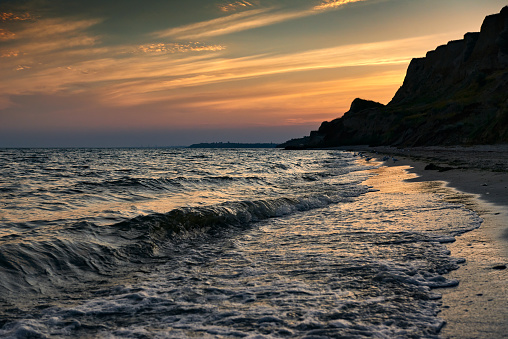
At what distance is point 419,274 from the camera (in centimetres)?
497

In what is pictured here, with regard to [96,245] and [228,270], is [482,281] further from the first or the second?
[96,245]

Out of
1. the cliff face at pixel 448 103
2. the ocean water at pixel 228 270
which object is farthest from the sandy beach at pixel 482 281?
the cliff face at pixel 448 103

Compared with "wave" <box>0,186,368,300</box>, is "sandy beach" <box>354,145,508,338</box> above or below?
above

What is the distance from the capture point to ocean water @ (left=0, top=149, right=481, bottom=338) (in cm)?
387

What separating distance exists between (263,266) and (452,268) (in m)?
2.81

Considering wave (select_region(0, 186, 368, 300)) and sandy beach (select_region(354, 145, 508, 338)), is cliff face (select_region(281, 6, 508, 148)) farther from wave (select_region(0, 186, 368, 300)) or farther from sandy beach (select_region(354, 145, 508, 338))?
wave (select_region(0, 186, 368, 300))

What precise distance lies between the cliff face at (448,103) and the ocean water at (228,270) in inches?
1785

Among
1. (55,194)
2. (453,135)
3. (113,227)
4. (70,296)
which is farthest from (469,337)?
(453,135)

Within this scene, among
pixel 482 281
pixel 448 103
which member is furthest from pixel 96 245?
pixel 448 103

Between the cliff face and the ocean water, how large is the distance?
149ft

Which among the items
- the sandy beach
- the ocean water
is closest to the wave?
the ocean water

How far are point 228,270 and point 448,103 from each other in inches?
3098

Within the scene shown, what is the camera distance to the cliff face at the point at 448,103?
57.1 metres

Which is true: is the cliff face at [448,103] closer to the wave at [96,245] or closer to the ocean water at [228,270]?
the ocean water at [228,270]
